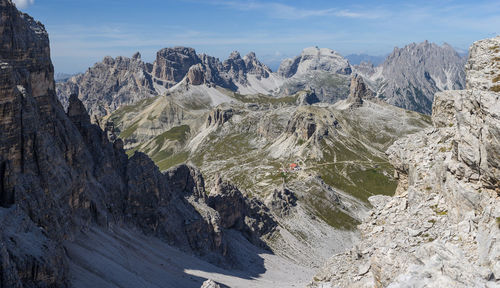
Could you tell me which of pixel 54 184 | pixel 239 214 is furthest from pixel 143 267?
pixel 239 214

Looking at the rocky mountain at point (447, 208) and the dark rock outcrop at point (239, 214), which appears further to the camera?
the dark rock outcrop at point (239, 214)

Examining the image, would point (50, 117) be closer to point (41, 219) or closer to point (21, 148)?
point (21, 148)

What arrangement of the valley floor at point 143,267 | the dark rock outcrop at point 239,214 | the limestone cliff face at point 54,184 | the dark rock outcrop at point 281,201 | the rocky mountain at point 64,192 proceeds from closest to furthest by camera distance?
1. the limestone cliff face at point 54,184
2. the rocky mountain at point 64,192
3. the valley floor at point 143,267
4. the dark rock outcrop at point 239,214
5. the dark rock outcrop at point 281,201

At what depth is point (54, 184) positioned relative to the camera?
205 feet

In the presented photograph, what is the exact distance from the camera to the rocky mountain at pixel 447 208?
22.0 m

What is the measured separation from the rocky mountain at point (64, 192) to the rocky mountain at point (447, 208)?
34640 millimetres

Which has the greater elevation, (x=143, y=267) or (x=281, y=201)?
(x=143, y=267)

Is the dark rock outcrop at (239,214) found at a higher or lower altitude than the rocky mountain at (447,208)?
lower

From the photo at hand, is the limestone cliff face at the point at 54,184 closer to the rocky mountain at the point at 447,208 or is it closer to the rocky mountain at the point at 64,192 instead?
the rocky mountain at the point at 64,192

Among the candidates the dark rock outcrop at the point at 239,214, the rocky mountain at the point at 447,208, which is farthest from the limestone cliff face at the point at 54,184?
the rocky mountain at the point at 447,208

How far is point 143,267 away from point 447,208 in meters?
56.4

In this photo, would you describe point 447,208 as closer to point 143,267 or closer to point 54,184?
point 143,267

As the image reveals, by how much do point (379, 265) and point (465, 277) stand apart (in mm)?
8196

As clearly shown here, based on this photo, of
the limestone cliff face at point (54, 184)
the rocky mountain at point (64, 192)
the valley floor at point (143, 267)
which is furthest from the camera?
the valley floor at point (143, 267)
